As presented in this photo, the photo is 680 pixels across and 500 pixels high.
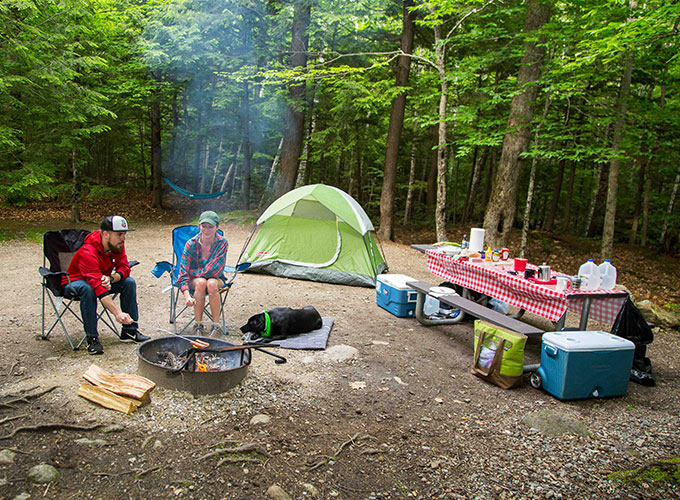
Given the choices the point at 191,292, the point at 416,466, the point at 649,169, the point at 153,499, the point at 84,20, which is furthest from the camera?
the point at 649,169

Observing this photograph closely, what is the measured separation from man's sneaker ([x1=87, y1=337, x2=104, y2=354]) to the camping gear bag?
2859mm

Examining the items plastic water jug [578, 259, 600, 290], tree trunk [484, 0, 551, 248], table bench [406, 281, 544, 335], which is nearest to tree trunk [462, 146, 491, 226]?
tree trunk [484, 0, 551, 248]

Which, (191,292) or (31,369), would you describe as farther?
(191,292)

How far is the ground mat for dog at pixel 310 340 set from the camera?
11.9 feet

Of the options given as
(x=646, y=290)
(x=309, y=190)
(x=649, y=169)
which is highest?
(x=649, y=169)

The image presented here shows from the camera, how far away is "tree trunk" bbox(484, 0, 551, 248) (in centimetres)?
681

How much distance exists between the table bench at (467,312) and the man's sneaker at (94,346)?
9.51ft

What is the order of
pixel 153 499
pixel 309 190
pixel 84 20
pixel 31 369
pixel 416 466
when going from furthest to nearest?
1. pixel 84 20
2. pixel 309 190
3. pixel 31 369
4. pixel 416 466
5. pixel 153 499

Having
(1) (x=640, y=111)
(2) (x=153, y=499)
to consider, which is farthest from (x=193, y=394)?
(1) (x=640, y=111)

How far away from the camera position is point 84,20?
8.26m

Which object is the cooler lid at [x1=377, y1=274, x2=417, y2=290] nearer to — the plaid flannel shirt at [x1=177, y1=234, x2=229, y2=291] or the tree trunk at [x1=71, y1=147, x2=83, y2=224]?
the plaid flannel shirt at [x1=177, y1=234, x2=229, y2=291]

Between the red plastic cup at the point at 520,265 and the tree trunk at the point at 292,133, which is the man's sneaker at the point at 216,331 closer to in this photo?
the red plastic cup at the point at 520,265

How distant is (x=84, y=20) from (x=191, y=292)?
755 cm

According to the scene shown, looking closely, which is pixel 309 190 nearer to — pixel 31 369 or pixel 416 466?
pixel 31 369
